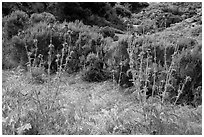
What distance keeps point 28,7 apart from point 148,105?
9613 mm

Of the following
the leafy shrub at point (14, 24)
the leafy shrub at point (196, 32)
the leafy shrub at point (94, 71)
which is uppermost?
the leafy shrub at point (14, 24)

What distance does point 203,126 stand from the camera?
3.24m

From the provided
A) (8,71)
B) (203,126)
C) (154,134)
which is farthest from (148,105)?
(8,71)

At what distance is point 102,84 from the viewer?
18.0 ft

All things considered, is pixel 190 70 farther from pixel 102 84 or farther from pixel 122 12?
pixel 122 12

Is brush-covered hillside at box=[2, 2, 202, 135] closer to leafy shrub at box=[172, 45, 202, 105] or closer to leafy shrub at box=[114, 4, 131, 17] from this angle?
leafy shrub at box=[172, 45, 202, 105]

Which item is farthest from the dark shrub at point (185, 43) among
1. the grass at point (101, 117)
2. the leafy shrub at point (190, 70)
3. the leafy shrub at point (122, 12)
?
the leafy shrub at point (122, 12)

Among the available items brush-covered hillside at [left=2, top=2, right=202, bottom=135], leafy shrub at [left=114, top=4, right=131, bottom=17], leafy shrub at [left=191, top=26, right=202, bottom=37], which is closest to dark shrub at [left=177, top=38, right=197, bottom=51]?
brush-covered hillside at [left=2, top=2, right=202, bottom=135]

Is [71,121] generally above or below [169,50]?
below

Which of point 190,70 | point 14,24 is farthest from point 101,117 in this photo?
point 14,24

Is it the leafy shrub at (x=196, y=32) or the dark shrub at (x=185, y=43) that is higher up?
the dark shrub at (x=185, y=43)

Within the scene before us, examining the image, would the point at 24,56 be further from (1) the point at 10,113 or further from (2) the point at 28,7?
(2) the point at 28,7

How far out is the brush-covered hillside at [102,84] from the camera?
3383 millimetres

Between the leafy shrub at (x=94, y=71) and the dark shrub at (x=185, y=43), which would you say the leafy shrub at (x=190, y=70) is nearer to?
the dark shrub at (x=185, y=43)
